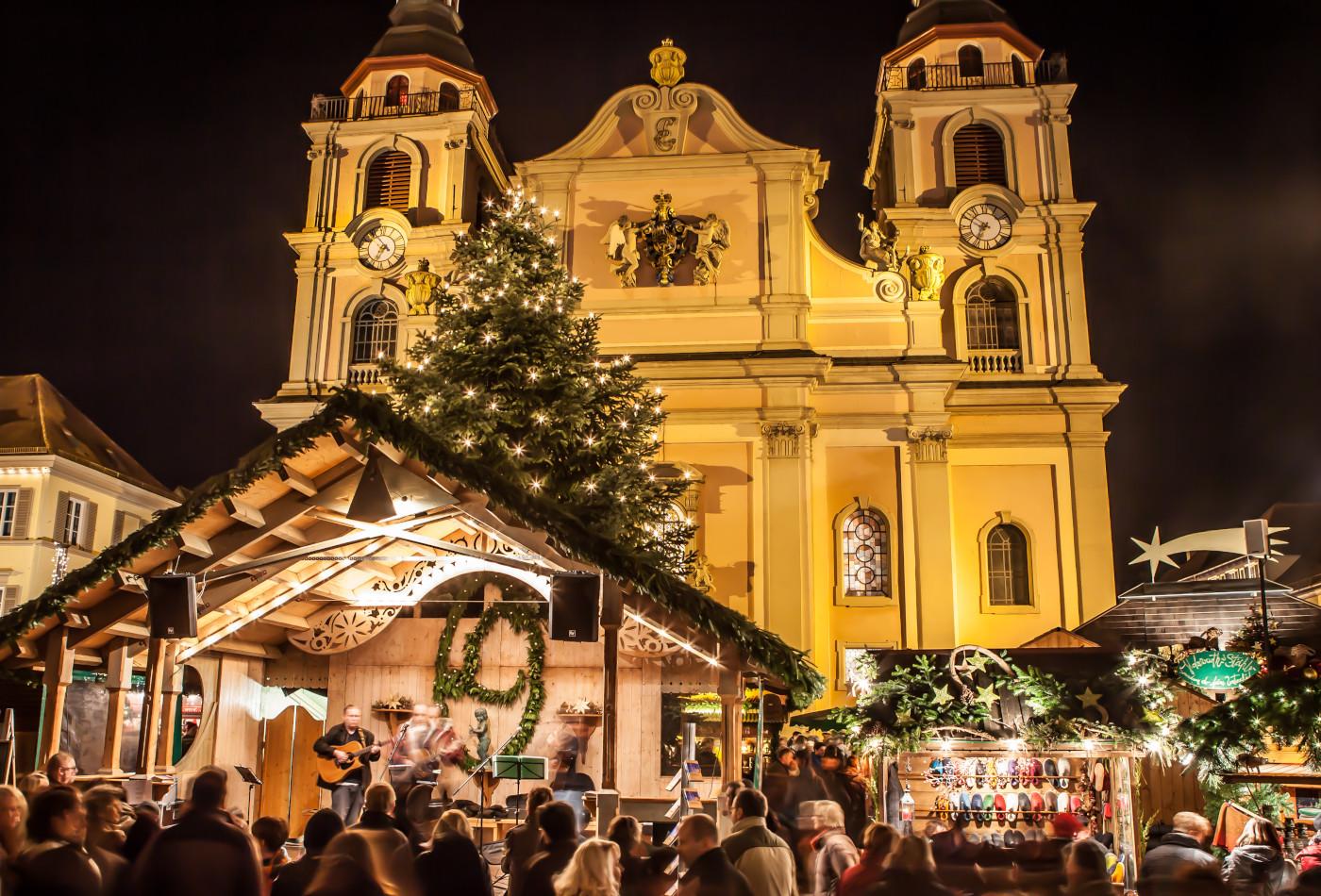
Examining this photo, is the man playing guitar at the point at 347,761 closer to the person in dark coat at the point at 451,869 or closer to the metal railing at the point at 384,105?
the person in dark coat at the point at 451,869

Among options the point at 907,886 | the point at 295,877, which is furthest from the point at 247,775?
the point at 907,886

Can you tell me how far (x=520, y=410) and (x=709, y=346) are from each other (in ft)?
30.3

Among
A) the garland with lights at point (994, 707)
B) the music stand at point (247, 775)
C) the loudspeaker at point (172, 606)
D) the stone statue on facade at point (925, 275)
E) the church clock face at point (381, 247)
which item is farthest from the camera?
the church clock face at point (381, 247)

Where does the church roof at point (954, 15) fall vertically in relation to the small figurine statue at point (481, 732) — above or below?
above

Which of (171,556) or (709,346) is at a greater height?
(709,346)

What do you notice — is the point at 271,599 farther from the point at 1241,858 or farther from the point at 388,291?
the point at 388,291

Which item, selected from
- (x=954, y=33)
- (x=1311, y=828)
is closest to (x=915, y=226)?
(x=954, y=33)

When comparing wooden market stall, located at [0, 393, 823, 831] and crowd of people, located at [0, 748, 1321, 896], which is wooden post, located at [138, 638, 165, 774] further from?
crowd of people, located at [0, 748, 1321, 896]

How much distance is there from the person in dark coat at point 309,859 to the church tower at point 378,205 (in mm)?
21953

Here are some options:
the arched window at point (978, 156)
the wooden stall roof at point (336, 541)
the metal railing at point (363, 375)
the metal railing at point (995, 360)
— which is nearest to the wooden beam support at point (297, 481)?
the wooden stall roof at point (336, 541)

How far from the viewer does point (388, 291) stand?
2955cm

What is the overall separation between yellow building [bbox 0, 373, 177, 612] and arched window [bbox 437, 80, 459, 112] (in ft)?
47.3

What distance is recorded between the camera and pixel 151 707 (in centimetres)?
1002

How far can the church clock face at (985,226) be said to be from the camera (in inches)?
1140
